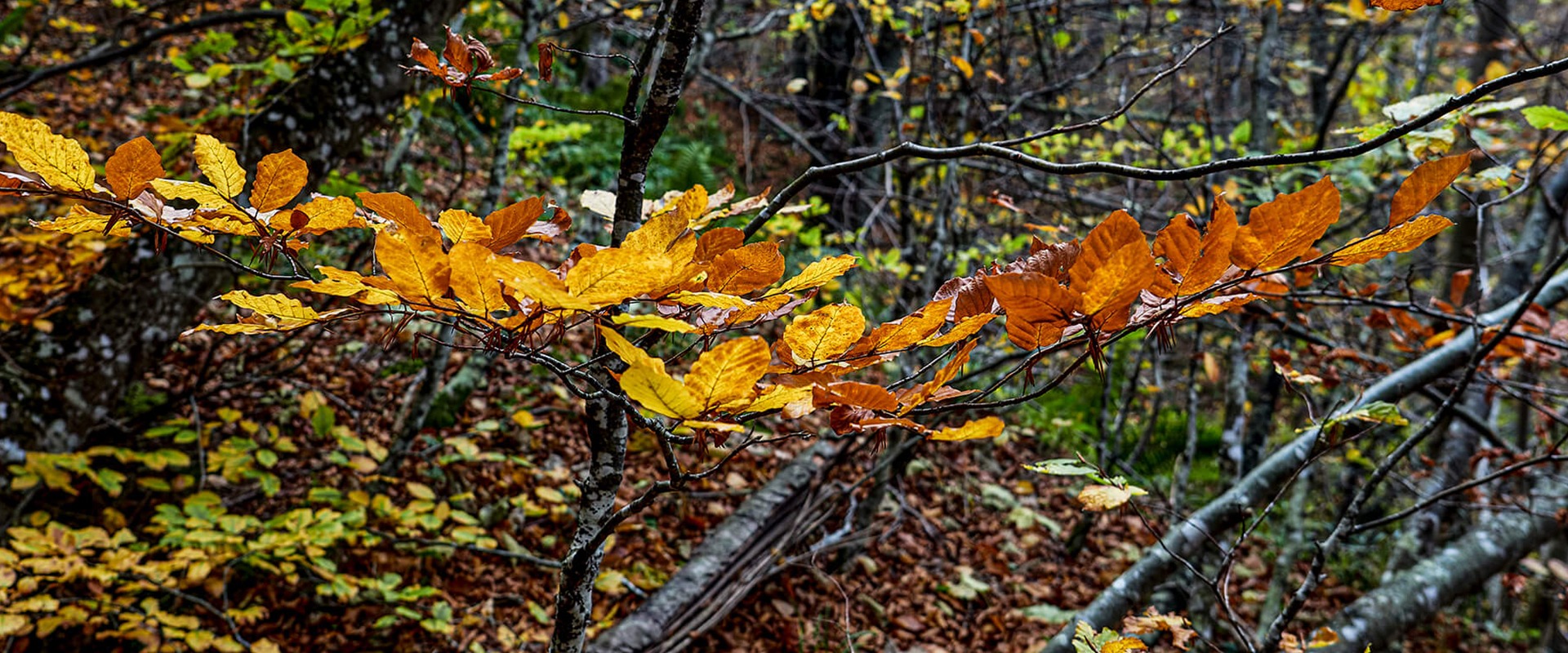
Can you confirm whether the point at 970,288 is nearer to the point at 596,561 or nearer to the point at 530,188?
the point at 596,561

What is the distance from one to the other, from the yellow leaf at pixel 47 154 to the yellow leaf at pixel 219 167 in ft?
0.27

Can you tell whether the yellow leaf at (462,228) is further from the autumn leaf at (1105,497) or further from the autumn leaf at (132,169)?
the autumn leaf at (1105,497)

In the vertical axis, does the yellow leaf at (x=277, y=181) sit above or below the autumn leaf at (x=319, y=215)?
above

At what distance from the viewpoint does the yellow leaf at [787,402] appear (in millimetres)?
627

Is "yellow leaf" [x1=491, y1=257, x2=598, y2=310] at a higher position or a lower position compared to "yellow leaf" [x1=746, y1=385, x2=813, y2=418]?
higher

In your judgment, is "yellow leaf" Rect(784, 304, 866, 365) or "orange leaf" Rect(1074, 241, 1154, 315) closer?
"orange leaf" Rect(1074, 241, 1154, 315)

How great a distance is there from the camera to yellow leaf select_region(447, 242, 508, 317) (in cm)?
55

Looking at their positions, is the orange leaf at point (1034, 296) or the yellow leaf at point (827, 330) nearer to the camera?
the orange leaf at point (1034, 296)

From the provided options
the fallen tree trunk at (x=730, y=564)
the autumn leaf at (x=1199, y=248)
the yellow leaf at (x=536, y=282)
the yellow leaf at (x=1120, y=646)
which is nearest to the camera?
the yellow leaf at (x=536, y=282)

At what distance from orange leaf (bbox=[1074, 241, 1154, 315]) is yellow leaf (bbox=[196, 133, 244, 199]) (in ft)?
2.56

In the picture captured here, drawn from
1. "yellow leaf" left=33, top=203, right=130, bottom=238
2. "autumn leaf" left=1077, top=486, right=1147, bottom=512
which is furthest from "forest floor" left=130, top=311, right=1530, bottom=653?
"yellow leaf" left=33, top=203, right=130, bottom=238

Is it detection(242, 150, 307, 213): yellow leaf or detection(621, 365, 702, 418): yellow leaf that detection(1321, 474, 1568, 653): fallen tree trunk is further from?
detection(242, 150, 307, 213): yellow leaf

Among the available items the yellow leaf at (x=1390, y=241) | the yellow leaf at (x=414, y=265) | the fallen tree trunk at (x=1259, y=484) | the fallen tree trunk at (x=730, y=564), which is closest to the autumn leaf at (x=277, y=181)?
the yellow leaf at (x=414, y=265)

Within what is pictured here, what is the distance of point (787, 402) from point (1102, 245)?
1.01 ft
